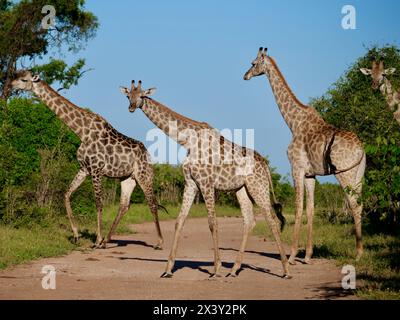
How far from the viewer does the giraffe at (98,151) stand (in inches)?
555

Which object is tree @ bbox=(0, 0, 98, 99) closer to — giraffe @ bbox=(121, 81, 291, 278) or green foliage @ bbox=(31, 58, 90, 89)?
green foliage @ bbox=(31, 58, 90, 89)

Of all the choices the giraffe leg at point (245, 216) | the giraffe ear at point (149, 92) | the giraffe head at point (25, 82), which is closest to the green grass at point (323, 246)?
the giraffe leg at point (245, 216)

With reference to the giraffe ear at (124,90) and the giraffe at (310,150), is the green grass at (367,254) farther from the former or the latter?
the giraffe ear at (124,90)

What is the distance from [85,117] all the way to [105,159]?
3.37ft

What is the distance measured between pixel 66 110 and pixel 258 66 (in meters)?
4.36

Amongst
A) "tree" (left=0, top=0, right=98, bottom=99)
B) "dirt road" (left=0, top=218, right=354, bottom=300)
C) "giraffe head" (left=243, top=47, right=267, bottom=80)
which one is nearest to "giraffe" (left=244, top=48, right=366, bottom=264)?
"giraffe head" (left=243, top=47, right=267, bottom=80)

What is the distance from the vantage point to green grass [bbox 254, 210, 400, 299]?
28.9 feet

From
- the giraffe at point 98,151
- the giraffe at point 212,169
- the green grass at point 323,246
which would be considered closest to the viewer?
the green grass at point 323,246

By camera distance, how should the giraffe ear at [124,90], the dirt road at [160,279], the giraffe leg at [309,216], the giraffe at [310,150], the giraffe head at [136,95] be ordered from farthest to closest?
the giraffe leg at [309,216] → the giraffe at [310,150] → the giraffe ear at [124,90] → the giraffe head at [136,95] → the dirt road at [160,279]

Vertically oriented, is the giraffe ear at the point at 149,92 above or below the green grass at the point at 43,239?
above

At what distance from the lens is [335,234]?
16.3m

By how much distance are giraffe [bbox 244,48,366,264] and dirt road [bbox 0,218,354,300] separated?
1.02 metres

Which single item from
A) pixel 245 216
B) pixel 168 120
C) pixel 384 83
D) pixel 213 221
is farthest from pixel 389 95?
pixel 213 221
